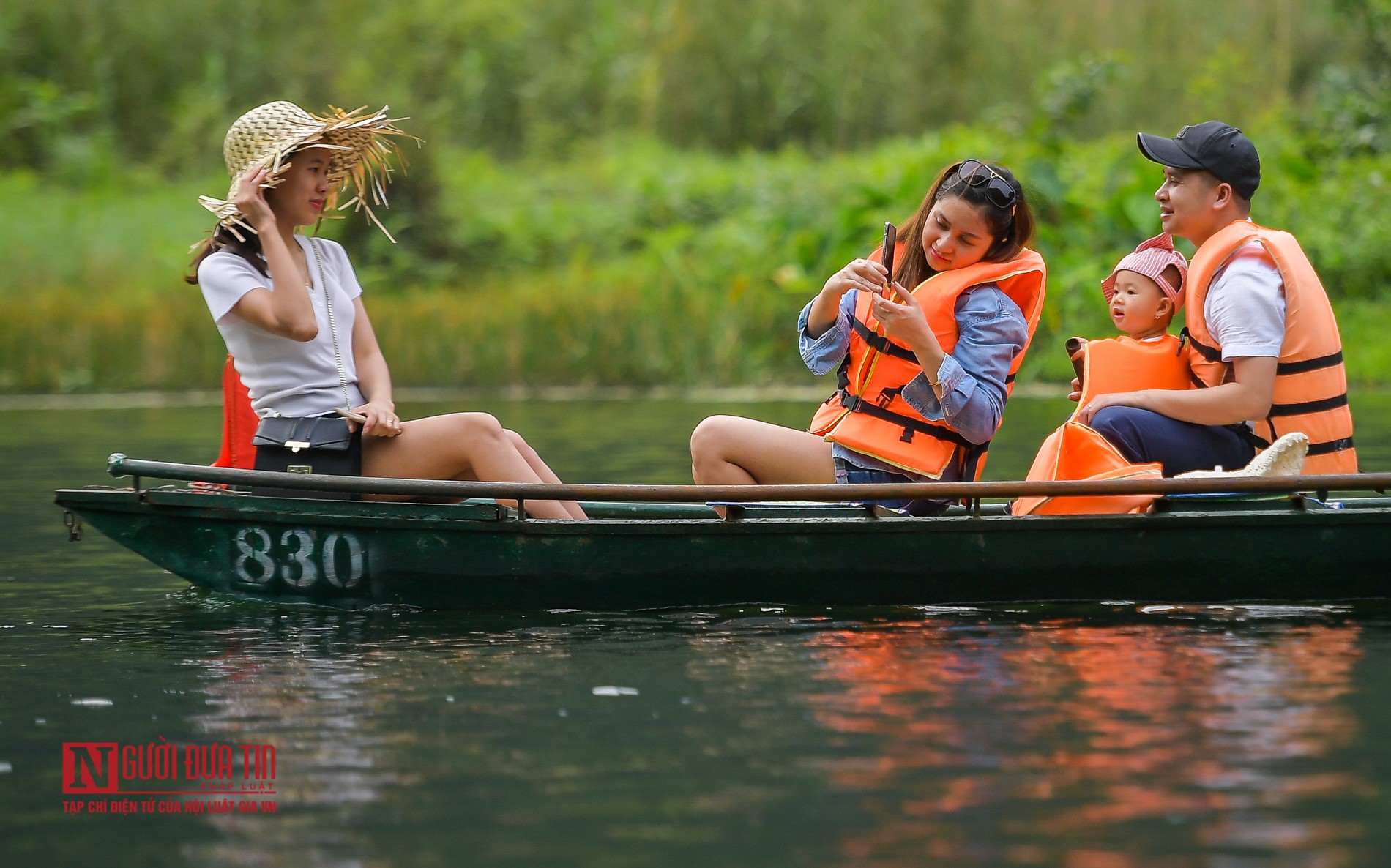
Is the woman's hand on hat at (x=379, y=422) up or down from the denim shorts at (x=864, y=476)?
up

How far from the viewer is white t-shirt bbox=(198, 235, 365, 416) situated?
4.46m

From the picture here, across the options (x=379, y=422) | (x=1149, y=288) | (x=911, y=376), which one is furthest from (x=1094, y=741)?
(x=379, y=422)

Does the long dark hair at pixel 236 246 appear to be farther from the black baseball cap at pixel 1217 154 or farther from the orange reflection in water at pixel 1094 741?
the black baseball cap at pixel 1217 154

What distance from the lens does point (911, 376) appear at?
4.37m

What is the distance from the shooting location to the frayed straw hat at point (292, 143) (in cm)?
451

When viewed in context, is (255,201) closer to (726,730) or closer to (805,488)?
(805,488)

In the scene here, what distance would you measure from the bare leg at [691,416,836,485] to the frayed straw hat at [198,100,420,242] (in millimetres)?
957

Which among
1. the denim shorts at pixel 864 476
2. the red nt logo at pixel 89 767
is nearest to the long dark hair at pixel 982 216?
the denim shorts at pixel 864 476

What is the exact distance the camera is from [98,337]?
1203cm

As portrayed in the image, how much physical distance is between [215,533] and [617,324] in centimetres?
761

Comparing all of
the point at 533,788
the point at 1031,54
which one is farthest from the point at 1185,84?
the point at 533,788

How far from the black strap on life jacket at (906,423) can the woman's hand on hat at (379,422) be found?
3.83 feet

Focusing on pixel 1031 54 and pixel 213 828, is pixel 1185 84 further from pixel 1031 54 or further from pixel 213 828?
pixel 213 828

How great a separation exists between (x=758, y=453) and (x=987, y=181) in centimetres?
91
